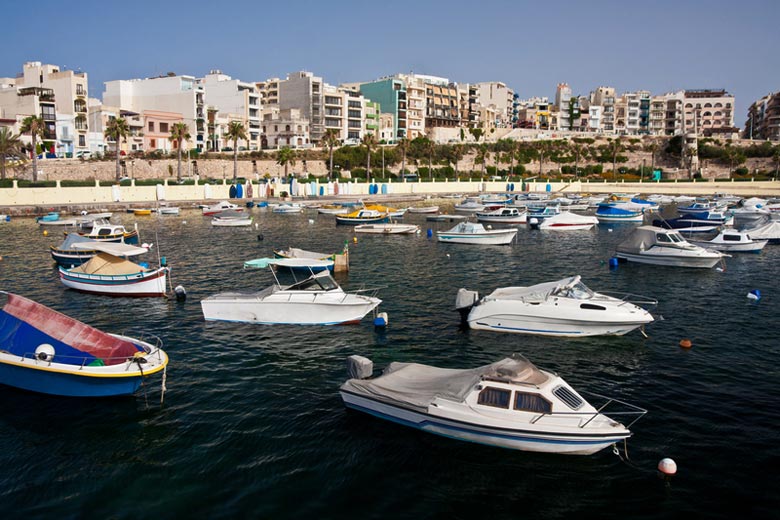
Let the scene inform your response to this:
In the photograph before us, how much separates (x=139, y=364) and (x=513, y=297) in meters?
17.0

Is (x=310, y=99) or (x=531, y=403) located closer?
(x=531, y=403)

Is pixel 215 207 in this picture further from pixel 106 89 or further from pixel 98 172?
pixel 106 89

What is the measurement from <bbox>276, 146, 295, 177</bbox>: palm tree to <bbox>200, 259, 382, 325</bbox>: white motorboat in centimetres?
10173

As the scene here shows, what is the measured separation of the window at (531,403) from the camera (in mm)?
16484

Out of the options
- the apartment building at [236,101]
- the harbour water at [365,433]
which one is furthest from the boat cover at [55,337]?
the apartment building at [236,101]

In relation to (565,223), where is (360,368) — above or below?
below

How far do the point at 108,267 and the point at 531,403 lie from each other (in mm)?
28770

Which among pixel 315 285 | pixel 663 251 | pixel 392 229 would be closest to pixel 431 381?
pixel 315 285

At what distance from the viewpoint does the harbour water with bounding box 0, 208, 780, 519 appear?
48.9 ft

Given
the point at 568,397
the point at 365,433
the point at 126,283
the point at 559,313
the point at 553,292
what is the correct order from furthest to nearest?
the point at 126,283 → the point at 553,292 → the point at 559,313 → the point at 365,433 → the point at 568,397

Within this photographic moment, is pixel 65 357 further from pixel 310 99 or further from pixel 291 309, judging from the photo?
pixel 310 99

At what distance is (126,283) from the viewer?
35.1 metres

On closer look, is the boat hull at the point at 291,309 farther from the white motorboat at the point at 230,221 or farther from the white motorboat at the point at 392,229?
the white motorboat at the point at 230,221

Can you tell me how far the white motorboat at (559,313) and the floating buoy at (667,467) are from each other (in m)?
11.1
